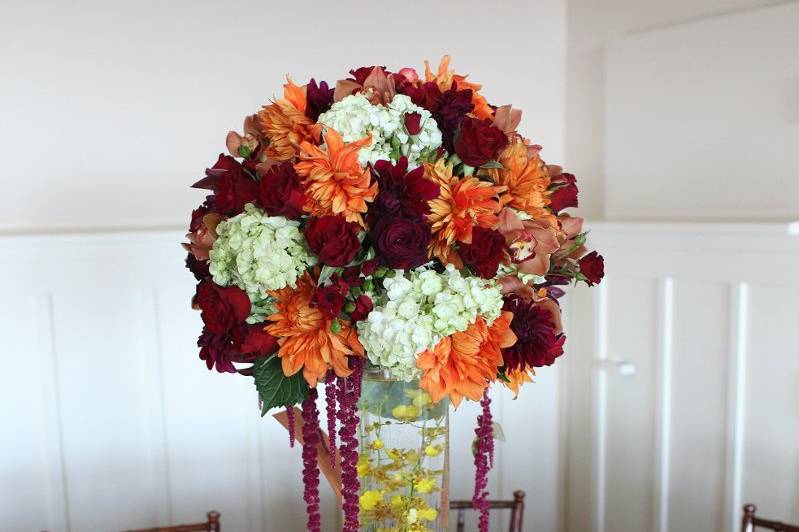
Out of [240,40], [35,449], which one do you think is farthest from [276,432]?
[240,40]

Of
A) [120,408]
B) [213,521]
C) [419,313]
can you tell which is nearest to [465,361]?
[419,313]

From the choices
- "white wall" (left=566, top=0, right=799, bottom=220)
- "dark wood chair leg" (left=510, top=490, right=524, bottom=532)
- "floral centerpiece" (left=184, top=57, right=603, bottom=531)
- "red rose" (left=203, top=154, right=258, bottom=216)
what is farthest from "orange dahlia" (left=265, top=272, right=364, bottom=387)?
"white wall" (left=566, top=0, right=799, bottom=220)

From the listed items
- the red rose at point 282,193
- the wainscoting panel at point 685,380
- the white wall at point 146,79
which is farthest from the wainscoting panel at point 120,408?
the red rose at point 282,193

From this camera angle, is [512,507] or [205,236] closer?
[205,236]

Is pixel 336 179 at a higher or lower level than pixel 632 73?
lower

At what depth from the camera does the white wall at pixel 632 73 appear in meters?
1.67

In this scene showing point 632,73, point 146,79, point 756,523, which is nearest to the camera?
point 756,523

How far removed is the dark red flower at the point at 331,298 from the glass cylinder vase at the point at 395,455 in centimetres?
13

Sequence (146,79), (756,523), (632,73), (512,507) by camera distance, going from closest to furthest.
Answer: (756,523), (512,507), (146,79), (632,73)

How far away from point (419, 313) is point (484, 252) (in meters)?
0.09

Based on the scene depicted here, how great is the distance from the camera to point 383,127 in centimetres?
83

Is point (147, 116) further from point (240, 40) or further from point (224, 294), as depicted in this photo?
point (224, 294)

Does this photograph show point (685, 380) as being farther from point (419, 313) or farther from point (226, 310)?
point (226, 310)

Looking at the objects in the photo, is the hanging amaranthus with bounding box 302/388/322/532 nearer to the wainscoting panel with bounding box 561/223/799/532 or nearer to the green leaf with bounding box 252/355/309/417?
the green leaf with bounding box 252/355/309/417
